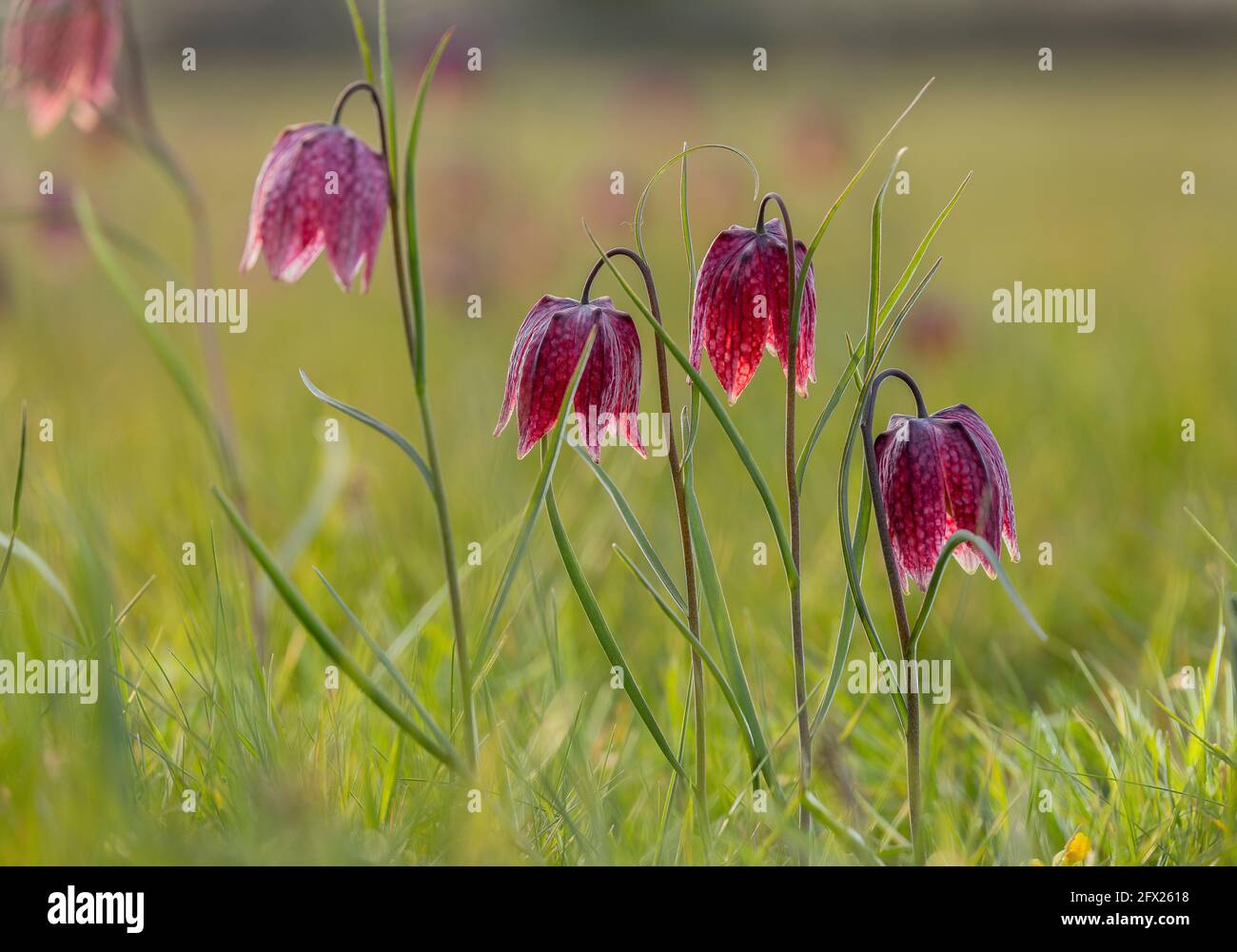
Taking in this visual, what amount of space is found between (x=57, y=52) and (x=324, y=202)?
0.96 meters

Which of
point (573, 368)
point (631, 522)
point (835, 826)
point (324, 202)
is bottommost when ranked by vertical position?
point (835, 826)

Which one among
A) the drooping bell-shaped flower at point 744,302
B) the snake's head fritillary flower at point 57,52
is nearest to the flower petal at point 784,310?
the drooping bell-shaped flower at point 744,302

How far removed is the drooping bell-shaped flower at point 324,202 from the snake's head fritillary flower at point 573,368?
0.15 meters

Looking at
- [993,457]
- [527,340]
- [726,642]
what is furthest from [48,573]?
[993,457]

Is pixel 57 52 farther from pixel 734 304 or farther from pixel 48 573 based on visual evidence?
pixel 734 304

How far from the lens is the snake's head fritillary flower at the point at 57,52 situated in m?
1.67

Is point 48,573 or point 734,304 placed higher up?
point 734,304

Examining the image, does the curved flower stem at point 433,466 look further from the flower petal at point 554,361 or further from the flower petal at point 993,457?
the flower petal at point 993,457

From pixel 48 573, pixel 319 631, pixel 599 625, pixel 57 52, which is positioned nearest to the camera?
pixel 319 631

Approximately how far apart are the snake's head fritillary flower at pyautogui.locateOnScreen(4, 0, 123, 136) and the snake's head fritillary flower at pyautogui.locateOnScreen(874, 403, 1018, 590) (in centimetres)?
130

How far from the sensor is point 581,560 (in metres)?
1.77
